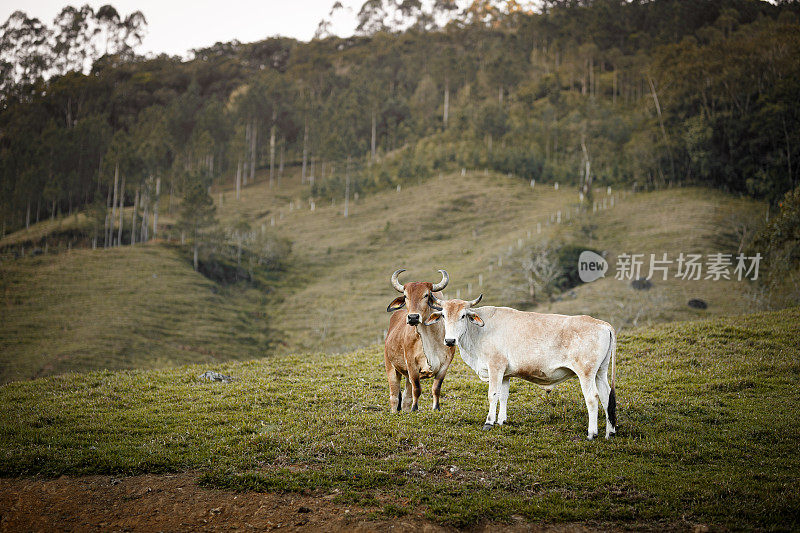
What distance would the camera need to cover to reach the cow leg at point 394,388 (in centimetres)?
1144

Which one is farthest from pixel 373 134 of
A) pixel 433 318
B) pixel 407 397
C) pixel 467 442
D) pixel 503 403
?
pixel 467 442

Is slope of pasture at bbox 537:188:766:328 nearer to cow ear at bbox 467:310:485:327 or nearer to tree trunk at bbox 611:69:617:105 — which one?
cow ear at bbox 467:310:485:327

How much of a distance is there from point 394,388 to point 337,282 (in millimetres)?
50077

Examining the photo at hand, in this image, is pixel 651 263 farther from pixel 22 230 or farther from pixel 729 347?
pixel 22 230

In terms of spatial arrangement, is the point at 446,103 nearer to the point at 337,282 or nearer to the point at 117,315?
the point at 337,282

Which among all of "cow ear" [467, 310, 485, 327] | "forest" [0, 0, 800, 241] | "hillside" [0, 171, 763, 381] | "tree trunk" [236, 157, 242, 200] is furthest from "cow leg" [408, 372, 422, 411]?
"tree trunk" [236, 157, 242, 200]

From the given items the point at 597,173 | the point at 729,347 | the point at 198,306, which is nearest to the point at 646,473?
the point at 729,347

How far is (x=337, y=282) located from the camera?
61.1 metres

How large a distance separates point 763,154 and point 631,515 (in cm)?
7265

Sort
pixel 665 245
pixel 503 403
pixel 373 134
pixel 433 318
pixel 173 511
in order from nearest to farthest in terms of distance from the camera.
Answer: pixel 173 511, pixel 433 318, pixel 503 403, pixel 665 245, pixel 373 134

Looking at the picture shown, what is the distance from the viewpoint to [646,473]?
8312 mm

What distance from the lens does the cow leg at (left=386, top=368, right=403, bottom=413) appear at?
37.5ft

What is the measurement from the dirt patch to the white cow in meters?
3.33

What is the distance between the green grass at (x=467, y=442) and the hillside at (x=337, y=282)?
2070 cm
